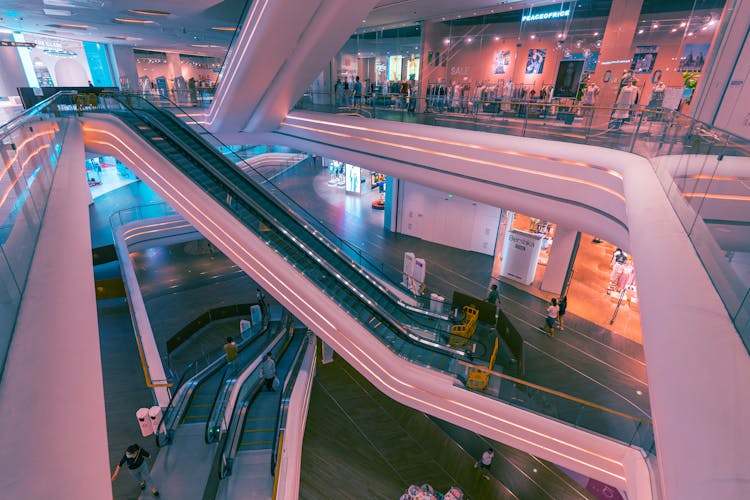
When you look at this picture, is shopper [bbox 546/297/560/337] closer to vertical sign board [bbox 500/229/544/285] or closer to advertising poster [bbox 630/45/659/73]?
→ vertical sign board [bbox 500/229/544/285]

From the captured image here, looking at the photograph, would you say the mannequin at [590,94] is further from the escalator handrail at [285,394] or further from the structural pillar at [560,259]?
the escalator handrail at [285,394]

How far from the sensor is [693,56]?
398 inches

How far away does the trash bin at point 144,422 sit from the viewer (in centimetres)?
687

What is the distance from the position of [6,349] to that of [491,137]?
8699 mm

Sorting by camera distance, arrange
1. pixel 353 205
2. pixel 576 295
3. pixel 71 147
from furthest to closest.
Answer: pixel 353 205 < pixel 576 295 < pixel 71 147

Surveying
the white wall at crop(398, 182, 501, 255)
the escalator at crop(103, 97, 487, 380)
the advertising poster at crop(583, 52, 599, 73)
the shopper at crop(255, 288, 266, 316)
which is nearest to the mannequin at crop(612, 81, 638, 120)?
the advertising poster at crop(583, 52, 599, 73)

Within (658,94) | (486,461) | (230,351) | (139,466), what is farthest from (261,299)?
(658,94)

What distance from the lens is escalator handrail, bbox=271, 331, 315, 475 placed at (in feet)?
22.9

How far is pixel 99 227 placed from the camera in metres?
15.5

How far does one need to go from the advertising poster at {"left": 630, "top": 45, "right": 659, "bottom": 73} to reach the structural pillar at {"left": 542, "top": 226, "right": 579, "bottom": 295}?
518 centimetres

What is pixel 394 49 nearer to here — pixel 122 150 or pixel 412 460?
pixel 122 150

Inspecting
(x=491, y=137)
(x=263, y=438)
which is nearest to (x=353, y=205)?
(x=491, y=137)

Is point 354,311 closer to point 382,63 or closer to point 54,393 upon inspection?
point 54,393

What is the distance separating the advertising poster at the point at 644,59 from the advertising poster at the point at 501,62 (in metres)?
3.75
